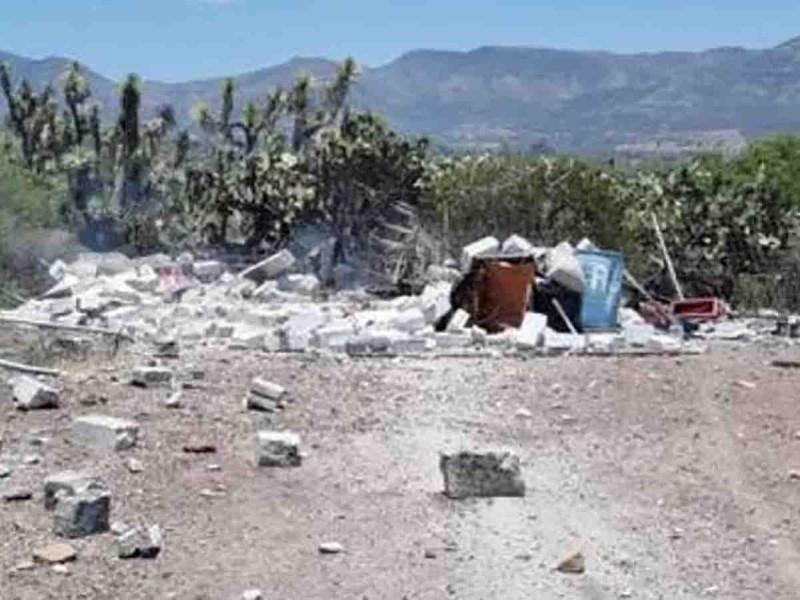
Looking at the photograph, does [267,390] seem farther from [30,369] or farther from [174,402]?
[30,369]

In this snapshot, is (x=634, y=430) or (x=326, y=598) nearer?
(x=326, y=598)

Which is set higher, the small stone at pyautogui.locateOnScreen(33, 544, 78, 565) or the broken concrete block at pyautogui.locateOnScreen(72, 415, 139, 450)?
the small stone at pyautogui.locateOnScreen(33, 544, 78, 565)

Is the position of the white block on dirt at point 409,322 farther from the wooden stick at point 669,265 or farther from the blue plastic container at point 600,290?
the wooden stick at point 669,265

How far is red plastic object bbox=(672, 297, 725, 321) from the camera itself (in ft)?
64.3

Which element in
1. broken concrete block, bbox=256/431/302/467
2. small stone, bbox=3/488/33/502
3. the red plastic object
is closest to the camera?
small stone, bbox=3/488/33/502

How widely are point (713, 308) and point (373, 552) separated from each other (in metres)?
12.8

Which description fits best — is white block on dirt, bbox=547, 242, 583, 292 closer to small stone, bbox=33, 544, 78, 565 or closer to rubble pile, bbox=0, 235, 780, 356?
rubble pile, bbox=0, 235, 780, 356

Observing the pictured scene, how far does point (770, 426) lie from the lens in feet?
37.5

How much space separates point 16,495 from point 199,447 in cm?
165

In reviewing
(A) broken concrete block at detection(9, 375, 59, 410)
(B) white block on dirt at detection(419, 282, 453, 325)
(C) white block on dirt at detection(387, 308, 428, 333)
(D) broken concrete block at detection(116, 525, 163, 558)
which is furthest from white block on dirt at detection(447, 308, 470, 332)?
(D) broken concrete block at detection(116, 525, 163, 558)

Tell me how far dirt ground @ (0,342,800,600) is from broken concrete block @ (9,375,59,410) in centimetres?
10

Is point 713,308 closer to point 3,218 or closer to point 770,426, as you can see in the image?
point 770,426

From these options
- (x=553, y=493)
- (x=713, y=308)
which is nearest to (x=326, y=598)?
(x=553, y=493)

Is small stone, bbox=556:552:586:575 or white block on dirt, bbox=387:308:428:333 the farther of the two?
white block on dirt, bbox=387:308:428:333
